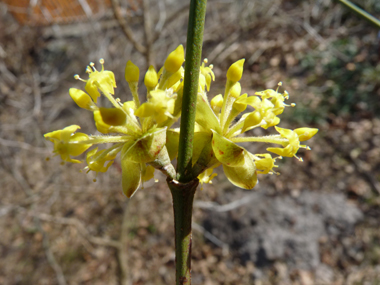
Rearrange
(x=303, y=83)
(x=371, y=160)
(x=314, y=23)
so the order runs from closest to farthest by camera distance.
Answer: (x=371, y=160)
(x=303, y=83)
(x=314, y=23)

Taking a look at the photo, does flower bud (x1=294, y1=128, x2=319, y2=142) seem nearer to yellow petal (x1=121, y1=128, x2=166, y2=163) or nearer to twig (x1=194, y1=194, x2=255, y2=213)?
yellow petal (x1=121, y1=128, x2=166, y2=163)

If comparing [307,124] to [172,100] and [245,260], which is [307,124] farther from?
[172,100]

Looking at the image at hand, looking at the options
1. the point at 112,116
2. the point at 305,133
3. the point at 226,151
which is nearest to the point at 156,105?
the point at 112,116

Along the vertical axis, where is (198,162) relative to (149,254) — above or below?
above

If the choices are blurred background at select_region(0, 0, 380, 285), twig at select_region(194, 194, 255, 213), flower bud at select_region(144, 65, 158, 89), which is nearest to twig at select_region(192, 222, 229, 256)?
blurred background at select_region(0, 0, 380, 285)

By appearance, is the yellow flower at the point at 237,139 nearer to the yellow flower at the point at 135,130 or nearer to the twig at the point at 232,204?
the yellow flower at the point at 135,130

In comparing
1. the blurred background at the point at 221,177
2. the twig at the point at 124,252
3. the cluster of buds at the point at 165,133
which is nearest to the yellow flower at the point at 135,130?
the cluster of buds at the point at 165,133

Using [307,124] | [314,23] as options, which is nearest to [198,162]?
[307,124]

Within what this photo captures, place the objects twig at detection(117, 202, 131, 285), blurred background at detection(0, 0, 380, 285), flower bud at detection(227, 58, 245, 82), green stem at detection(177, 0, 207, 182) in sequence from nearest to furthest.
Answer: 1. green stem at detection(177, 0, 207, 182)
2. flower bud at detection(227, 58, 245, 82)
3. blurred background at detection(0, 0, 380, 285)
4. twig at detection(117, 202, 131, 285)
